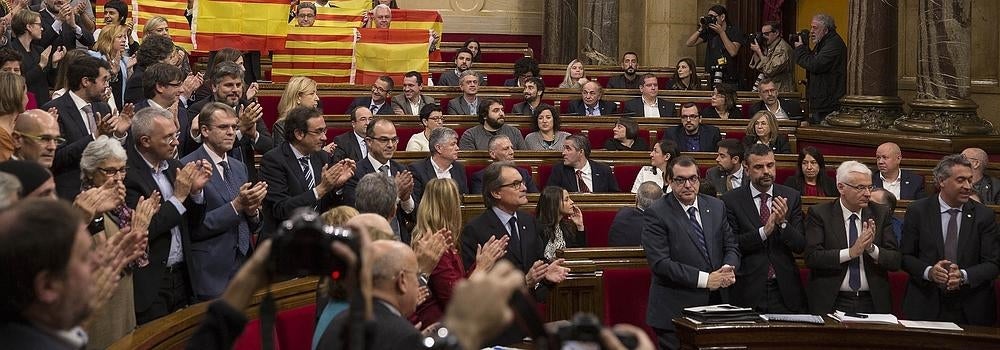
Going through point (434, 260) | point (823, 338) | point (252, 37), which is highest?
point (252, 37)

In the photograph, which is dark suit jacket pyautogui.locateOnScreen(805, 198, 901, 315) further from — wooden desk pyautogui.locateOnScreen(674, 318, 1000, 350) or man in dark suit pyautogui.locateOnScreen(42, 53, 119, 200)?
man in dark suit pyautogui.locateOnScreen(42, 53, 119, 200)

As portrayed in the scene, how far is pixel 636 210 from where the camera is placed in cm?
775

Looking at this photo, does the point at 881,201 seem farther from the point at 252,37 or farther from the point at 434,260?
the point at 252,37

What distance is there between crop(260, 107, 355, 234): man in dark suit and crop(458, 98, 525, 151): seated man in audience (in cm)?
336

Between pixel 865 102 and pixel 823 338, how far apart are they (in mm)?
5890

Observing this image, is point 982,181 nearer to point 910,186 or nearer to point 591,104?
point 910,186

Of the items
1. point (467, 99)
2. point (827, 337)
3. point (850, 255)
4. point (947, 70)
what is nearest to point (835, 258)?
point (850, 255)

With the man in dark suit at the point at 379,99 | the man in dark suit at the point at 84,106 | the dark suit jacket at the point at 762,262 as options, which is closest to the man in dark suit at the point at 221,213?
the man in dark suit at the point at 84,106

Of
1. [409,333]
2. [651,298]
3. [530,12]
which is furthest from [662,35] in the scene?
[409,333]

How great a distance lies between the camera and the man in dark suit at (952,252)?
6719 millimetres

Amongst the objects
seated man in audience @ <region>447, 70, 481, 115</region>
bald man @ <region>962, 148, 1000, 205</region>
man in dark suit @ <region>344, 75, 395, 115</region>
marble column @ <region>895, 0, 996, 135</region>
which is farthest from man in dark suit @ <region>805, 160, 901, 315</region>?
seated man in audience @ <region>447, 70, 481, 115</region>

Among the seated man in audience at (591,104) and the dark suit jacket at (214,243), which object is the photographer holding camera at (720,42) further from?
the dark suit jacket at (214,243)

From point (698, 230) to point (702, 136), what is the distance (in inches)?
174

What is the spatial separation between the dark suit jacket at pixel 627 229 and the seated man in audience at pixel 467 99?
14.0 ft
